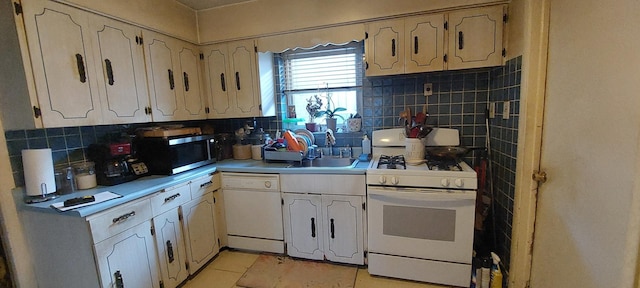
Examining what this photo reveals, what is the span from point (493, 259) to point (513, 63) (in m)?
1.33

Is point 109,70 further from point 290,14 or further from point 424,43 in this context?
point 424,43

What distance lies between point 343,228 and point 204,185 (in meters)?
1.21

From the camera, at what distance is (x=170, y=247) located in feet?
6.13

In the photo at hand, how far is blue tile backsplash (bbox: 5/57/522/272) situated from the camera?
5.56 ft

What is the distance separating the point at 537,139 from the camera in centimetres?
149

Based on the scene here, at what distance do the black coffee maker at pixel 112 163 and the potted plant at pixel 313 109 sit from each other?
4.98 feet

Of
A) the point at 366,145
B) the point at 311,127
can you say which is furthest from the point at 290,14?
the point at 366,145

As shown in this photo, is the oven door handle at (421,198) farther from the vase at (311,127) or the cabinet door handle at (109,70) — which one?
the cabinet door handle at (109,70)

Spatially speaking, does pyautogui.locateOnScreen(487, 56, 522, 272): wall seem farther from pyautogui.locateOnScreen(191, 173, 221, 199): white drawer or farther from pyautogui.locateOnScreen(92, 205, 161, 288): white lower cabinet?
pyautogui.locateOnScreen(92, 205, 161, 288): white lower cabinet

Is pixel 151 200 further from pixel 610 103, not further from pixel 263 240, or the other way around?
pixel 610 103

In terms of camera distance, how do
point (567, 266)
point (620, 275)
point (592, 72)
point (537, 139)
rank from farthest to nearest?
point (537, 139) → point (567, 266) → point (592, 72) → point (620, 275)

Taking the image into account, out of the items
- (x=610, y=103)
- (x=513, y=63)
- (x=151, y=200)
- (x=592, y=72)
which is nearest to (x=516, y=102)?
(x=513, y=63)

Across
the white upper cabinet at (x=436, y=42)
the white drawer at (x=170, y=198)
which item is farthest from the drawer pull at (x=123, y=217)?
the white upper cabinet at (x=436, y=42)

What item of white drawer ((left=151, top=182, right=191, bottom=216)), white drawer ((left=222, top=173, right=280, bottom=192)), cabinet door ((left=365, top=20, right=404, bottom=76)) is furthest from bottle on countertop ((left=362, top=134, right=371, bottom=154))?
white drawer ((left=151, top=182, right=191, bottom=216))
